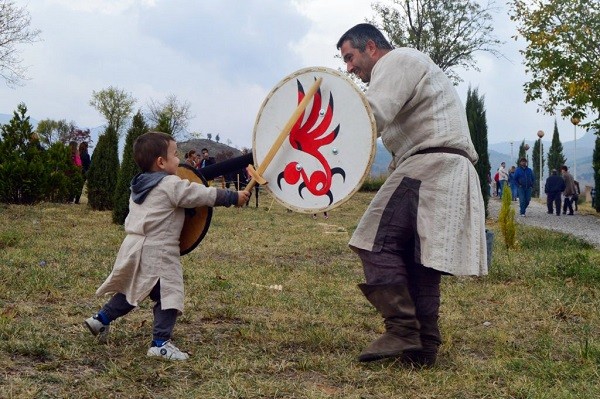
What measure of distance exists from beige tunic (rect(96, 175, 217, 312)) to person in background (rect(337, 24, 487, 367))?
0.93 metres

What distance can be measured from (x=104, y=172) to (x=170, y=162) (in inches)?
514

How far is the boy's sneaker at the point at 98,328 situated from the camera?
4.11 metres

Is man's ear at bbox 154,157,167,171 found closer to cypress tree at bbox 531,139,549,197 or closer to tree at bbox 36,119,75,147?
cypress tree at bbox 531,139,549,197

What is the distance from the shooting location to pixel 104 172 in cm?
1659

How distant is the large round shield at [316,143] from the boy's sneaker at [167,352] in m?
0.93

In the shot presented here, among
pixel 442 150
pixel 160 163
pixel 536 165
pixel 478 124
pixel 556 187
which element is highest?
pixel 536 165

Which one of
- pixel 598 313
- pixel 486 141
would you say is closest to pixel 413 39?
pixel 486 141

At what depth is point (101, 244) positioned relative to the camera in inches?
372

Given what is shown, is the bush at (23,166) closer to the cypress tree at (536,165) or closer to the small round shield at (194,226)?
the small round shield at (194,226)

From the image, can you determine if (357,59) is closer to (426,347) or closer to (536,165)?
(426,347)

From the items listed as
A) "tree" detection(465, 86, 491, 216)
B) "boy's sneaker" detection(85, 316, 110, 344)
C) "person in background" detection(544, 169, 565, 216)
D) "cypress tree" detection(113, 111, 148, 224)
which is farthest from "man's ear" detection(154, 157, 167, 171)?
"person in background" detection(544, 169, 565, 216)

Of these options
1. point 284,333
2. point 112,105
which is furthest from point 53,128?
point 284,333

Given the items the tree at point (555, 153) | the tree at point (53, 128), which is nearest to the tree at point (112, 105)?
the tree at point (53, 128)

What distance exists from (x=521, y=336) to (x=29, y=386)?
306 cm
